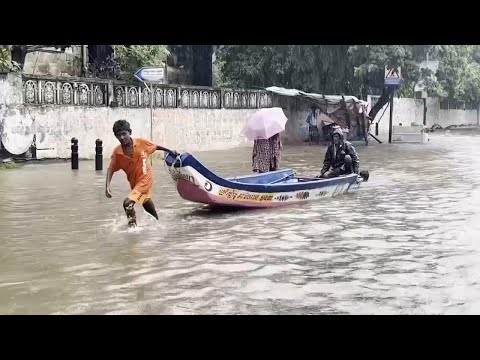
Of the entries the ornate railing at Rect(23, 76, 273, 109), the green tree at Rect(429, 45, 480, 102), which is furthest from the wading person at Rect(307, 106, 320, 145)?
the green tree at Rect(429, 45, 480, 102)

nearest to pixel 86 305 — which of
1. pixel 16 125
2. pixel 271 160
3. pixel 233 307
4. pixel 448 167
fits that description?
pixel 233 307

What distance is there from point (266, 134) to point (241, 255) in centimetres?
547

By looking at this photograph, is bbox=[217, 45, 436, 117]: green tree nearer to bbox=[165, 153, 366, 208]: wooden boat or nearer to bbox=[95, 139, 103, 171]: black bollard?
bbox=[95, 139, 103, 171]: black bollard

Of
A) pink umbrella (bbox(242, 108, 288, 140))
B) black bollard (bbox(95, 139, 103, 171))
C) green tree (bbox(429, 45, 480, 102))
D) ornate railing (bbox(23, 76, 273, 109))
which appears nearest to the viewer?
pink umbrella (bbox(242, 108, 288, 140))

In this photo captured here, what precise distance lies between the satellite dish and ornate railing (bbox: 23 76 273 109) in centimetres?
65

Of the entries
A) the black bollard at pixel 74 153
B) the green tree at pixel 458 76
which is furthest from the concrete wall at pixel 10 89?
the green tree at pixel 458 76

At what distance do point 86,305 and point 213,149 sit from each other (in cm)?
2061

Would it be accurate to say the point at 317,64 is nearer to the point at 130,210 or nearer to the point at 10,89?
the point at 10,89

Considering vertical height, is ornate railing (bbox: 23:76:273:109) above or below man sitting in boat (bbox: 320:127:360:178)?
above

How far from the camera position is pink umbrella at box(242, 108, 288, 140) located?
1292 centimetres

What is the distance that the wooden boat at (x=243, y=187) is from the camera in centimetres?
1019

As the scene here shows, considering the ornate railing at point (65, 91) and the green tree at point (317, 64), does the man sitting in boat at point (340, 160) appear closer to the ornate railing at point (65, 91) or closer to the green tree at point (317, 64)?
the ornate railing at point (65, 91)

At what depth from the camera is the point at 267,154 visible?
1342cm

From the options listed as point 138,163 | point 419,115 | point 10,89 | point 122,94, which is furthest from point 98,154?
point 419,115
